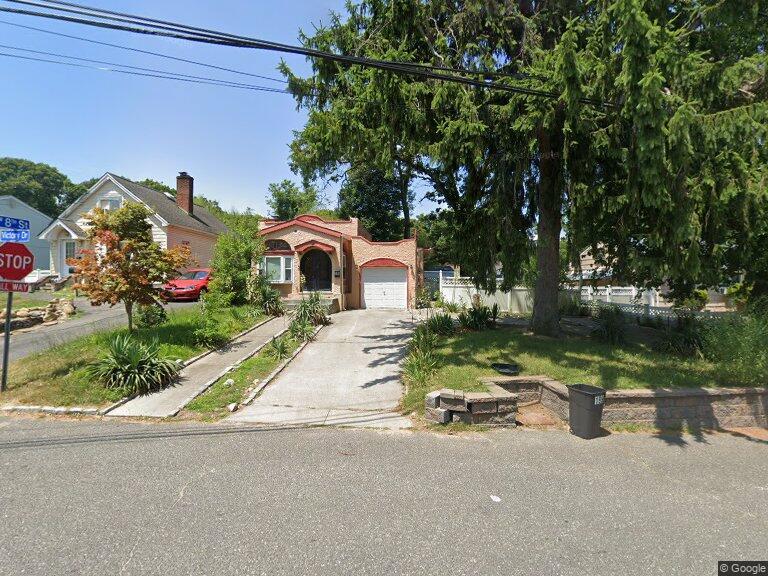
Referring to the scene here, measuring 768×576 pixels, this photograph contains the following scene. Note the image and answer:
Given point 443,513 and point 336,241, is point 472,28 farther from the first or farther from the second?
point 336,241

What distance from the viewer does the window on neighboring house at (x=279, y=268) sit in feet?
62.2

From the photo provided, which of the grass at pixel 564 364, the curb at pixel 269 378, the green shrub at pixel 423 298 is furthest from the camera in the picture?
the green shrub at pixel 423 298

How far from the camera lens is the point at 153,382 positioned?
747 cm

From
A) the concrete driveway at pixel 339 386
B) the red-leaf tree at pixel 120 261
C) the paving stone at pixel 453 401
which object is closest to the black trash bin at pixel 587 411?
the paving stone at pixel 453 401

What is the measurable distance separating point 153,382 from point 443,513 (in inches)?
251

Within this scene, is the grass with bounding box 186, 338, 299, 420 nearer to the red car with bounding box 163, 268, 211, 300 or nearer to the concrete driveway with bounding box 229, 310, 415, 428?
the concrete driveway with bounding box 229, 310, 415, 428

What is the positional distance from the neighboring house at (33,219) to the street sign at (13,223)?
101ft

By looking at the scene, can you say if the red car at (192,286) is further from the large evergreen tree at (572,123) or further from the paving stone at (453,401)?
the paving stone at (453,401)

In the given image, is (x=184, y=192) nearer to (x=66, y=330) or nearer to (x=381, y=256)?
(x=381, y=256)

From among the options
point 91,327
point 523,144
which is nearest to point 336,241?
point 91,327

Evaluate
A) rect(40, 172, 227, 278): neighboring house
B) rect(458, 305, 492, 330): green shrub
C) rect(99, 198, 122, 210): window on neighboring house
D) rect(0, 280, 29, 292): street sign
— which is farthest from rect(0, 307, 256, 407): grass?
rect(99, 198, 122, 210): window on neighboring house

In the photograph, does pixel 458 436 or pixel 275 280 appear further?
pixel 275 280

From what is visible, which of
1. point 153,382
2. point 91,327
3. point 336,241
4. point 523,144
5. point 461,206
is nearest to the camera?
point 153,382

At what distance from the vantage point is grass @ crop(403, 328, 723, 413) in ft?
22.2
